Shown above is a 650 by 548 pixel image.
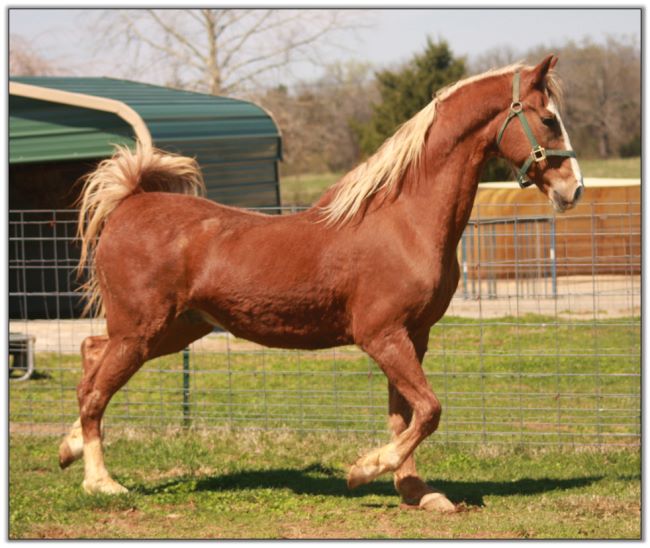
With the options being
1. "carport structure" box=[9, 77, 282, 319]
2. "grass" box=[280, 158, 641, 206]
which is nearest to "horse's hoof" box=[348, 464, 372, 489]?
"carport structure" box=[9, 77, 282, 319]

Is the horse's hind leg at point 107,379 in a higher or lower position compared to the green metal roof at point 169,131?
lower

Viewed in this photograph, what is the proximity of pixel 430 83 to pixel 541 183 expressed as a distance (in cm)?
2646

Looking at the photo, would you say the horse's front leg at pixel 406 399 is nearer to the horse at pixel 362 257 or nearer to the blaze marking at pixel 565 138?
the horse at pixel 362 257

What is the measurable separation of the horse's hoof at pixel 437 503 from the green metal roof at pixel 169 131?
879cm

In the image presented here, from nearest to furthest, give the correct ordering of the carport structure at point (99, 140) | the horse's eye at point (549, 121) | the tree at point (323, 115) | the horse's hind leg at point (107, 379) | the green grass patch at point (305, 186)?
the horse's eye at point (549, 121) < the horse's hind leg at point (107, 379) < the carport structure at point (99, 140) < the green grass patch at point (305, 186) < the tree at point (323, 115)

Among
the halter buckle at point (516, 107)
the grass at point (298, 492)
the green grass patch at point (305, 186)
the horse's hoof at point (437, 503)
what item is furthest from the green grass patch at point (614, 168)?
the horse's hoof at point (437, 503)

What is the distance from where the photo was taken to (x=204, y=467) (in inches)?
289

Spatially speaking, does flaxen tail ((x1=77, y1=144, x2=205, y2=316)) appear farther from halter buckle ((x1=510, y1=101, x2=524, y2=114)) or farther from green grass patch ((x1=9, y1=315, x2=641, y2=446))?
halter buckle ((x1=510, y1=101, x2=524, y2=114))

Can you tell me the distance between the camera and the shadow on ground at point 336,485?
657cm

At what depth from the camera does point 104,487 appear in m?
6.42

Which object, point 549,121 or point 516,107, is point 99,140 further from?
point 549,121

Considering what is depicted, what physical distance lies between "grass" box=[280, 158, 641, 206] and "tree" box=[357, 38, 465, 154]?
2829mm

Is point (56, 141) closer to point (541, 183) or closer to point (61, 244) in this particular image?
point (61, 244)

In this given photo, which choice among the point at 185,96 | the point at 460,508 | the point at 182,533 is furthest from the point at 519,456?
the point at 185,96
